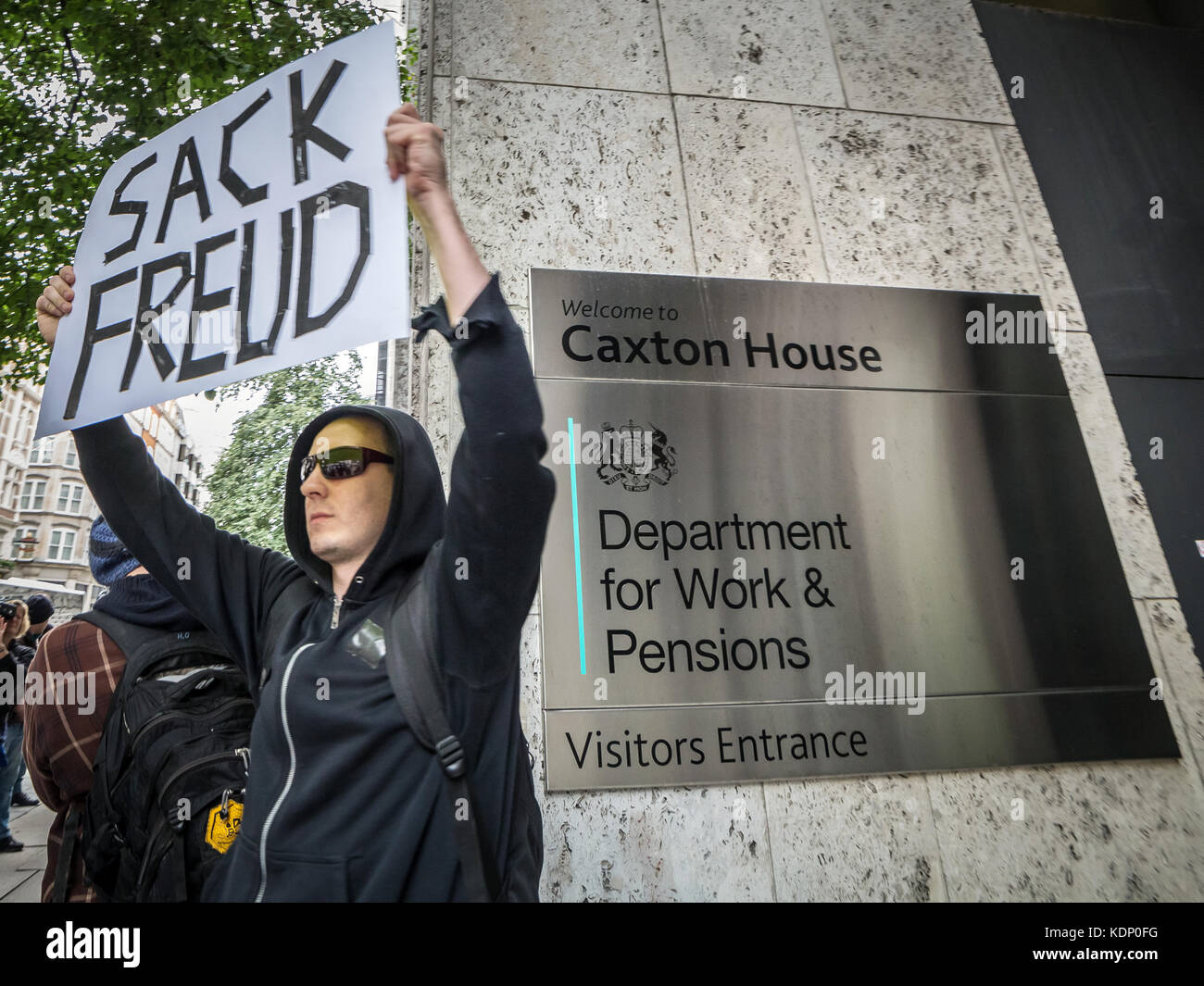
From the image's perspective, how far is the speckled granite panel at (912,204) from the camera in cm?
310

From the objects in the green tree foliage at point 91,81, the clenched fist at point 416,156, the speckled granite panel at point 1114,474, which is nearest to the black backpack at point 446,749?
the clenched fist at point 416,156

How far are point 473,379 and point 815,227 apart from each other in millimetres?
2396

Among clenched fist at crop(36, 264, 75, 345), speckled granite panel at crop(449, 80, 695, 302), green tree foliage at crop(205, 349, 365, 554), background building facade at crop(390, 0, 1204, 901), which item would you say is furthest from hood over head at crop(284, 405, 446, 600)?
green tree foliage at crop(205, 349, 365, 554)

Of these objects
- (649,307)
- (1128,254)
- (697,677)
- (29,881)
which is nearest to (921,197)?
(1128,254)

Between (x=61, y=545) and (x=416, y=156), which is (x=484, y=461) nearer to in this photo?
(x=416, y=156)

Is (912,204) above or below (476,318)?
above

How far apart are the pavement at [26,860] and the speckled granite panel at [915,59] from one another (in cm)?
480

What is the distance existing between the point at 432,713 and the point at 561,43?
117 inches

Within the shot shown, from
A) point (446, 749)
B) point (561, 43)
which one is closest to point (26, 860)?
point (446, 749)

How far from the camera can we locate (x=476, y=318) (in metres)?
1.16

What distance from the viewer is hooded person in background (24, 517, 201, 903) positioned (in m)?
1.73

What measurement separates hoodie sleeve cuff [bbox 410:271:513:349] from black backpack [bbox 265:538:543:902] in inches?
14.5

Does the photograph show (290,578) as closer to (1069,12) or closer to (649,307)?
(649,307)

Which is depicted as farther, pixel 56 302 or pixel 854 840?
pixel 854 840
